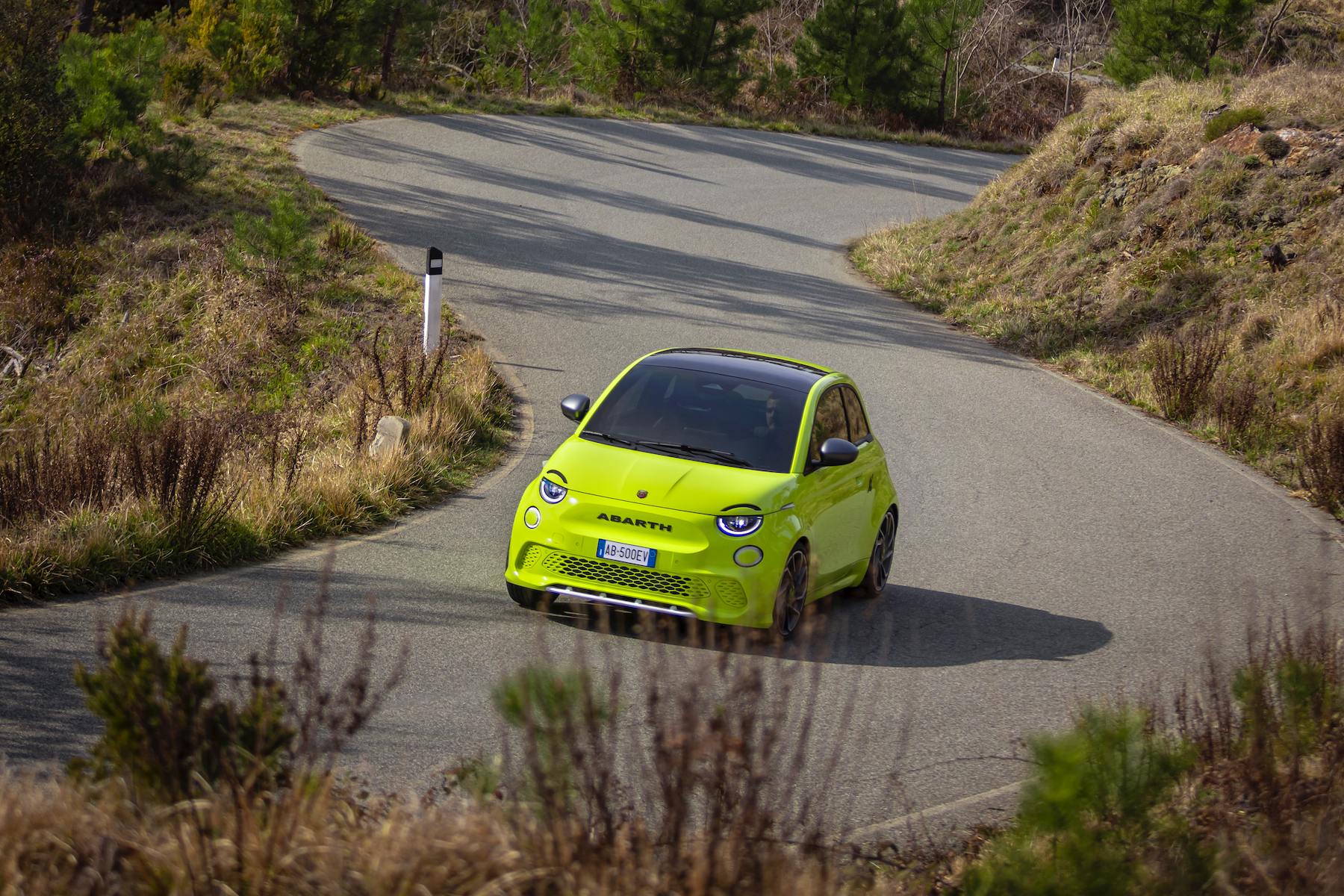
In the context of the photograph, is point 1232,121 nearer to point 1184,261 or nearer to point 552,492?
Result: point 1184,261

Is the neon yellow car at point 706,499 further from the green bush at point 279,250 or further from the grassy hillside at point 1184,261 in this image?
the green bush at point 279,250

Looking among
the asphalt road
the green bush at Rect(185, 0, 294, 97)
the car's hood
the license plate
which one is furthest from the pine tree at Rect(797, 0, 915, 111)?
the license plate

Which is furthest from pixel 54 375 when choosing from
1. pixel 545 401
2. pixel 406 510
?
pixel 406 510

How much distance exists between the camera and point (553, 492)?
9.41 meters

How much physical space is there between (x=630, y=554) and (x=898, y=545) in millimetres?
4161

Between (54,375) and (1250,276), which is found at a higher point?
(1250,276)

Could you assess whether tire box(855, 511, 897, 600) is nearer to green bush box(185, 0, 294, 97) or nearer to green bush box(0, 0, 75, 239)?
green bush box(0, 0, 75, 239)

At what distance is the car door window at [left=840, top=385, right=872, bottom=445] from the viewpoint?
1105cm

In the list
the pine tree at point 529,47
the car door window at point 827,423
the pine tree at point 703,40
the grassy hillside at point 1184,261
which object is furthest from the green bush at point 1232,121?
the pine tree at point 703,40

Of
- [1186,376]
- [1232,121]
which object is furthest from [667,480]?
[1232,121]

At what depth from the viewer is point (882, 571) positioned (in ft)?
36.7

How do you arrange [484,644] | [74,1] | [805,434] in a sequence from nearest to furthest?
[484,644] < [805,434] < [74,1]

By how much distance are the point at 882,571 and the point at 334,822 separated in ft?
22.8

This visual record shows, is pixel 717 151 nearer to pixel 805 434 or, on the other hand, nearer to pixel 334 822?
pixel 805 434
